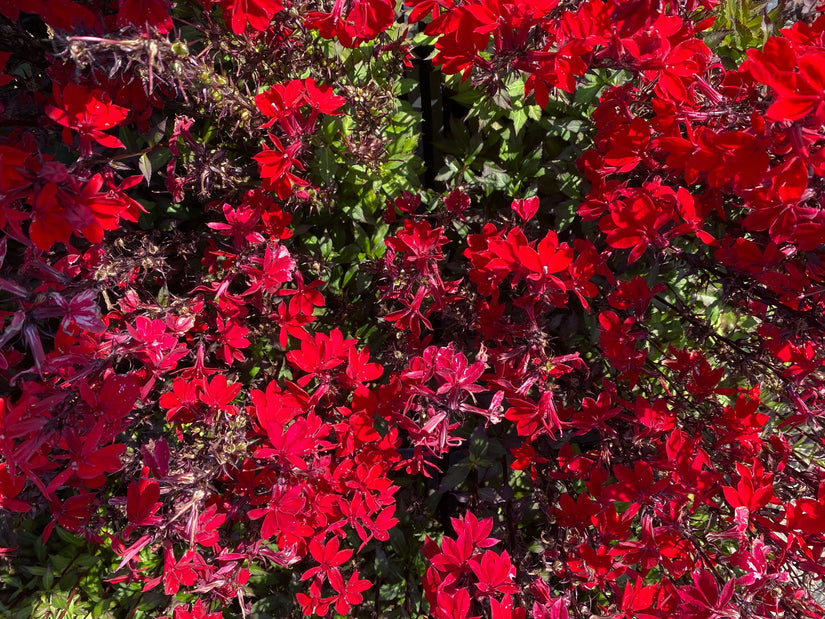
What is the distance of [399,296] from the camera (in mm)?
1258

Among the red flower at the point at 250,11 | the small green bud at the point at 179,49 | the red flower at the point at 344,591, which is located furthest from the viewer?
the red flower at the point at 344,591

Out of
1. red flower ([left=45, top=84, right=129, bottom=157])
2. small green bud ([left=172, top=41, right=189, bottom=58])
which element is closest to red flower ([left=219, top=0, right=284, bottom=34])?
small green bud ([left=172, top=41, right=189, bottom=58])

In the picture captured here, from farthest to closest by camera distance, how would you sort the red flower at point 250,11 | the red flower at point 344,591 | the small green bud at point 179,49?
the red flower at point 344,591, the red flower at point 250,11, the small green bud at point 179,49

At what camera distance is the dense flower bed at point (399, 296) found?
943mm

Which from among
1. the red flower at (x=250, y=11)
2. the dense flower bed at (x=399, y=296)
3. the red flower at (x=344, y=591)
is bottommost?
the red flower at (x=344, y=591)

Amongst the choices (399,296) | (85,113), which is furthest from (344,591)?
(85,113)

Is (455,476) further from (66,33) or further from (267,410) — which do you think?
(66,33)

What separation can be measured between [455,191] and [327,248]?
41 centimetres

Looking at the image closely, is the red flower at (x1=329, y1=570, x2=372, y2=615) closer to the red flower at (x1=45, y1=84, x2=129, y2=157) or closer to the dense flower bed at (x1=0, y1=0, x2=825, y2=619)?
the dense flower bed at (x1=0, y1=0, x2=825, y2=619)

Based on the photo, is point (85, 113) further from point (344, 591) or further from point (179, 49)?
point (344, 591)

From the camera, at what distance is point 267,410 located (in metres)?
1.08

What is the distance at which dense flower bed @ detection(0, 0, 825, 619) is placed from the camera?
0.94m

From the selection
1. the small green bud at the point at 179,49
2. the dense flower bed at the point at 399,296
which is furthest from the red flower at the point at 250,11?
the small green bud at the point at 179,49

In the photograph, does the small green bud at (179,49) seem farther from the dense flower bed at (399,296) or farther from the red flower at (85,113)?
the red flower at (85,113)
